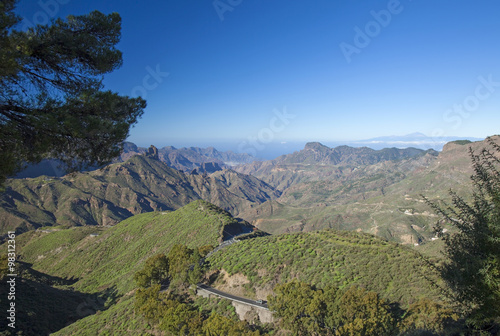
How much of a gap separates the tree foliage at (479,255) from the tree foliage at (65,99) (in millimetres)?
15807

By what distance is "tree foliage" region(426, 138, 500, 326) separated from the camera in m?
7.26

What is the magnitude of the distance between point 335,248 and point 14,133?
35.9 meters

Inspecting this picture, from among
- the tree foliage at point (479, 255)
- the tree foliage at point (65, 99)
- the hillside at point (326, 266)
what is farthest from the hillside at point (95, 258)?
the tree foliage at point (479, 255)

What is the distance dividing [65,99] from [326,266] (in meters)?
31.7

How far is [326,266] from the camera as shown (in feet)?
99.6

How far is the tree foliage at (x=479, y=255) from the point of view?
7262 mm

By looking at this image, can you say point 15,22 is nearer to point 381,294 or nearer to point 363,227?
point 381,294

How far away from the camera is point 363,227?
572 feet

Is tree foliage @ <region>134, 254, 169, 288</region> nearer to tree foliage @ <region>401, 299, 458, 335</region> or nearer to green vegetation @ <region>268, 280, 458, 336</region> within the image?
green vegetation @ <region>268, 280, 458, 336</region>

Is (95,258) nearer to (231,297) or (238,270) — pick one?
(238,270)

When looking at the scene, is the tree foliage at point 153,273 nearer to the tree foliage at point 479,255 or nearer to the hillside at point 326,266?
the hillside at point 326,266

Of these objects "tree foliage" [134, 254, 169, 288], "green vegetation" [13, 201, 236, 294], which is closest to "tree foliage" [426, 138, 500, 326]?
"tree foliage" [134, 254, 169, 288]

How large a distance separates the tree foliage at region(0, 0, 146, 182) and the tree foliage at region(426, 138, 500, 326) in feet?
51.9

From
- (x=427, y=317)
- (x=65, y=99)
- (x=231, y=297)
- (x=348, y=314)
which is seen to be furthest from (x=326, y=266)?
(x=65, y=99)
